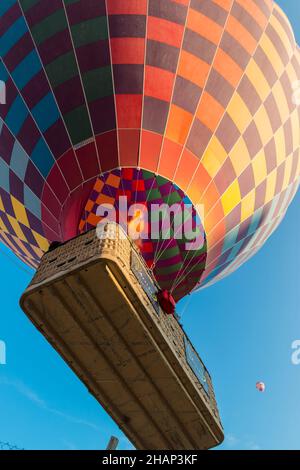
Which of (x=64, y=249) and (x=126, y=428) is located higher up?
(x=64, y=249)

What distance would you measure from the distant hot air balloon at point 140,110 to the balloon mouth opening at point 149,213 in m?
0.03

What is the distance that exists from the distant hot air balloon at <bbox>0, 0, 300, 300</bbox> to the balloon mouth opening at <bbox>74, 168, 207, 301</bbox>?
3cm

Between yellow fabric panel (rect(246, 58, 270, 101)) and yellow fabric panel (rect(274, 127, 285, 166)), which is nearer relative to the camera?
yellow fabric panel (rect(246, 58, 270, 101))

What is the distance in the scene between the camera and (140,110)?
755cm

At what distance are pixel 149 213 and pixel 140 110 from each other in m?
1.79

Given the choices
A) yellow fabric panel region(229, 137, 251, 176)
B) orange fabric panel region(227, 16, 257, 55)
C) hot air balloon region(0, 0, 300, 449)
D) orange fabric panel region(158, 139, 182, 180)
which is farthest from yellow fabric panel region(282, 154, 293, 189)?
orange fabric panel region(158, 139, 182, 180)

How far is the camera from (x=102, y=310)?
5926 mm

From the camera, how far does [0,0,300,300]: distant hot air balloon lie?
7.59 metres

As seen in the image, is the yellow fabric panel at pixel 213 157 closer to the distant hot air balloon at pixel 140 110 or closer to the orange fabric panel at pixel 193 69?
the distant hot air balloon at pixel 140 110

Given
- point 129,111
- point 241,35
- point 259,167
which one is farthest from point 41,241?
point 241,35

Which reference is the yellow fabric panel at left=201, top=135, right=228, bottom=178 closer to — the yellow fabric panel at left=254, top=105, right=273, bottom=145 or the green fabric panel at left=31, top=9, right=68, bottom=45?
the yellow fabric panel at left=254, top=105, right=273, bottom=145

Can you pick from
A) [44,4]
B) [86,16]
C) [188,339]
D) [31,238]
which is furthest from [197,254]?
[44,4]

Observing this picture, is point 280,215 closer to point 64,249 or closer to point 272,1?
point 272,1
